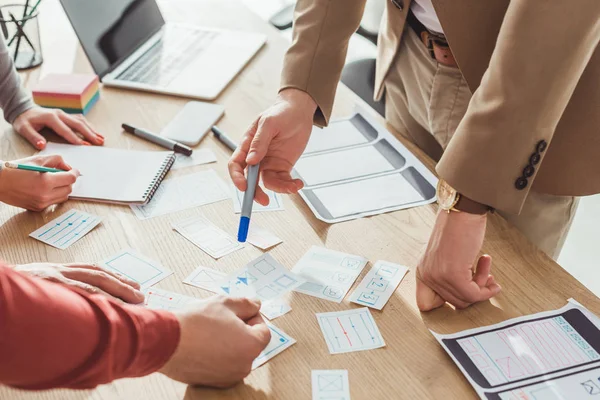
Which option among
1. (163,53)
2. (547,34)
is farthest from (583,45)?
(163,53)

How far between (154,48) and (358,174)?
833mm

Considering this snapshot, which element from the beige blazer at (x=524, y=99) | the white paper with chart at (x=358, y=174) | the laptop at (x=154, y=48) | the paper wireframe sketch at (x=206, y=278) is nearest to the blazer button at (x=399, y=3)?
the beige blazer at (x=524, y=99)

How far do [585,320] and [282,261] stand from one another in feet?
1.63

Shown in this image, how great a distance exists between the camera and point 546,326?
97 cm

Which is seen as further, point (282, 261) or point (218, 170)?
point (218, 170)

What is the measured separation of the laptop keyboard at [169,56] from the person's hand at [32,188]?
528mm

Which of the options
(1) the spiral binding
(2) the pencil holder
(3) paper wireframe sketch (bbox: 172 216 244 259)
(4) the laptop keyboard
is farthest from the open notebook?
(2) the pencil holder

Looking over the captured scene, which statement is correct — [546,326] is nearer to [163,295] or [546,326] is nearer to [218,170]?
[163,295]

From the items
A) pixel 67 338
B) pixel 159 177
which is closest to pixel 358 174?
pixel 159 177

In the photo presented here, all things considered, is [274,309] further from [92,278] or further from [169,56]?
[169,56]

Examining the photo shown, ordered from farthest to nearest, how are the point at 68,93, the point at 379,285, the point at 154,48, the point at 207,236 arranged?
the point at 154,48, the point at 68,93, the point at 207,236, the point at 379,285

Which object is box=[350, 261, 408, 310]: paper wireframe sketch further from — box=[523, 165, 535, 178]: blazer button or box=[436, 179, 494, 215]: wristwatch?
box=[523, 165, 535, 178]: blazer button

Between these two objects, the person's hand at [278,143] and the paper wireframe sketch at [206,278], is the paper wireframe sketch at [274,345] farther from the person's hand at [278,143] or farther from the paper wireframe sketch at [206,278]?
the person's hand at [278,143]

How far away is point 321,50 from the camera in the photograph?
4.29 ft
